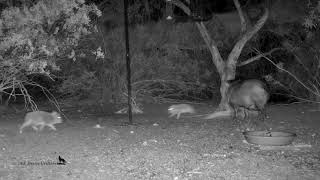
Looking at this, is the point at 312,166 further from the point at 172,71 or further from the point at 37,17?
the point at 172,71

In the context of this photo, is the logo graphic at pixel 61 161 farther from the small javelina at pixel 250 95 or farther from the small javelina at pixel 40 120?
the small javelina at pixel 250 95

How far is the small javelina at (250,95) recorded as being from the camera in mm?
10094

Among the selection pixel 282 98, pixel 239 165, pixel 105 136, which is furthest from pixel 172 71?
pixel 239 165

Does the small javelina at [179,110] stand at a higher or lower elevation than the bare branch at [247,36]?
lower

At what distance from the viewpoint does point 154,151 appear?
303 inches

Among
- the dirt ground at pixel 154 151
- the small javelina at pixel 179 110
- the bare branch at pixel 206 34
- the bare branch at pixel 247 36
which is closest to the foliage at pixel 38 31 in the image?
the dirt ground at pixel 154 151

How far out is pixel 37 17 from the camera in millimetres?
8297

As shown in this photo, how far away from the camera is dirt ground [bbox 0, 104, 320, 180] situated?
641 centimetres

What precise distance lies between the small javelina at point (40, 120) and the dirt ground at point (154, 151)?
13 cm

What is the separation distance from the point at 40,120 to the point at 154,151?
2872 mm

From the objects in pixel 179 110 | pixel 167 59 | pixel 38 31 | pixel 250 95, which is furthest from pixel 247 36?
pixel 38 31

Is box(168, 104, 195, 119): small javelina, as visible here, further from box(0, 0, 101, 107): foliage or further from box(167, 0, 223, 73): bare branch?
box(0, 0, 101, 107): foliage

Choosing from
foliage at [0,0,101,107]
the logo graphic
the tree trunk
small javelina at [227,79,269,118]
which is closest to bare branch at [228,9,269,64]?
the tree trunk

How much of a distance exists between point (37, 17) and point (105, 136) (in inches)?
94.7
